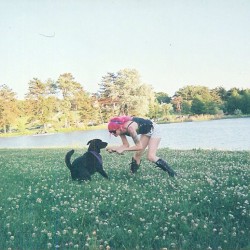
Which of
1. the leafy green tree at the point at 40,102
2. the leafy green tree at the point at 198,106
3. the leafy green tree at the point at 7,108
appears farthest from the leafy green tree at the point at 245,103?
the leafy green tree at the point at 7,108

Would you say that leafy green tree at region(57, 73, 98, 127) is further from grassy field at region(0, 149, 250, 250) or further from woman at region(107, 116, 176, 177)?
grassy field at region(0, 149, 250, 250)

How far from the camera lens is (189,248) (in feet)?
11.5

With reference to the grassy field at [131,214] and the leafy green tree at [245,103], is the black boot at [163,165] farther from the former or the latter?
the leafy green tree at [245,103]

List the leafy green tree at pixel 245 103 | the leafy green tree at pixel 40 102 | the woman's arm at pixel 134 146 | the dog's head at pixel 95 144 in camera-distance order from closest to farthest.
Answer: the woman's arm at pixel 134 146
the dog's head at pixel 95 144
the leafy green tree at pixel 40 102
the leafy green tree at pixel 245 103

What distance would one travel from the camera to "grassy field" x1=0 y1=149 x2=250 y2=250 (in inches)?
147

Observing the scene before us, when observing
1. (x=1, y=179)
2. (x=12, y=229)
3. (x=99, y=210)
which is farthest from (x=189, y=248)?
(x=1, y=179)

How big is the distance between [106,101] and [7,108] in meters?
8.72

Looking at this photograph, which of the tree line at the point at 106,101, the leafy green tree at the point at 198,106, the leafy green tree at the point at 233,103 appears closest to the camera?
Result: the tree line at the point at 106,101

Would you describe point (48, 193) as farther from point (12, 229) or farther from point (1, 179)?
point (1, 179)

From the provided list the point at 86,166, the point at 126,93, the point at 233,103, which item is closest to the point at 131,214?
the point at 86,166

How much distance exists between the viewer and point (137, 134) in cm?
726

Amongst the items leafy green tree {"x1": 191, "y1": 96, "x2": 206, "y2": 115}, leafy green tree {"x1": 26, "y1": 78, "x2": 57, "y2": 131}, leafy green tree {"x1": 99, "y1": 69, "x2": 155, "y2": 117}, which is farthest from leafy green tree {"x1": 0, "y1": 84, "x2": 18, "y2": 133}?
leafy green tree {"x1": 191, "y1": 96, "x2": 206, "y2": 115}

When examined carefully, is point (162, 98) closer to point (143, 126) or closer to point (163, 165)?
point (143, 126)

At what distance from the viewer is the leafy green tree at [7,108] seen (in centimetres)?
1744
